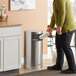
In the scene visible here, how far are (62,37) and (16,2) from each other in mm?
1336

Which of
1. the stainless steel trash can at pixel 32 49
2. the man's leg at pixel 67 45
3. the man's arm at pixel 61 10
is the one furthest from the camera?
the stainless steel trash can at pixel 32 49

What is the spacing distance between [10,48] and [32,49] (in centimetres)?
68

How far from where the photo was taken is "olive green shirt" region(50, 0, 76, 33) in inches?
172

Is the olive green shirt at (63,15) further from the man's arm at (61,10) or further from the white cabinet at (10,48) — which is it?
the white cabinet at (10,48)

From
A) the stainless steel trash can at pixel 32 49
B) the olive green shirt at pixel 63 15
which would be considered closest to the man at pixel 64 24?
the olive green shirt at pixel 63 15

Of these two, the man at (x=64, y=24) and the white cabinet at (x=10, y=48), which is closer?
the man at (x=64, y=24)

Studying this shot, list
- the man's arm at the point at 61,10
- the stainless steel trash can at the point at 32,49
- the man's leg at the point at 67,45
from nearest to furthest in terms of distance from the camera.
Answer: the man's arm at the point at 61,10 < the man's leg at the point at 67,45 < the stainless steel trash can at the point at 32,49

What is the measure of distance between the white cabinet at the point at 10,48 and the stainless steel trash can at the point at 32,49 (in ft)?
1.60

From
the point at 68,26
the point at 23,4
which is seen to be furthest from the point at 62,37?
the point at 23,4

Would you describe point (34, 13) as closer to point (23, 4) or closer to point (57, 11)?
point (23, 4)

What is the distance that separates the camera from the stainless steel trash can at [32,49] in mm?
5238

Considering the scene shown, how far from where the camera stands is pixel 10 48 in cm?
468

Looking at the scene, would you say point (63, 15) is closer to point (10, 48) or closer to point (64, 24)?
point (64, 24)

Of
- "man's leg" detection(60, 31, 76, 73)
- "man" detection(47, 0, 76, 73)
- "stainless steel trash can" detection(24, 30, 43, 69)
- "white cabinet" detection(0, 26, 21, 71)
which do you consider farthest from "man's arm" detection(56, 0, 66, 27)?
"stainless steel trash can" detection(24, 30, 43, 69)
